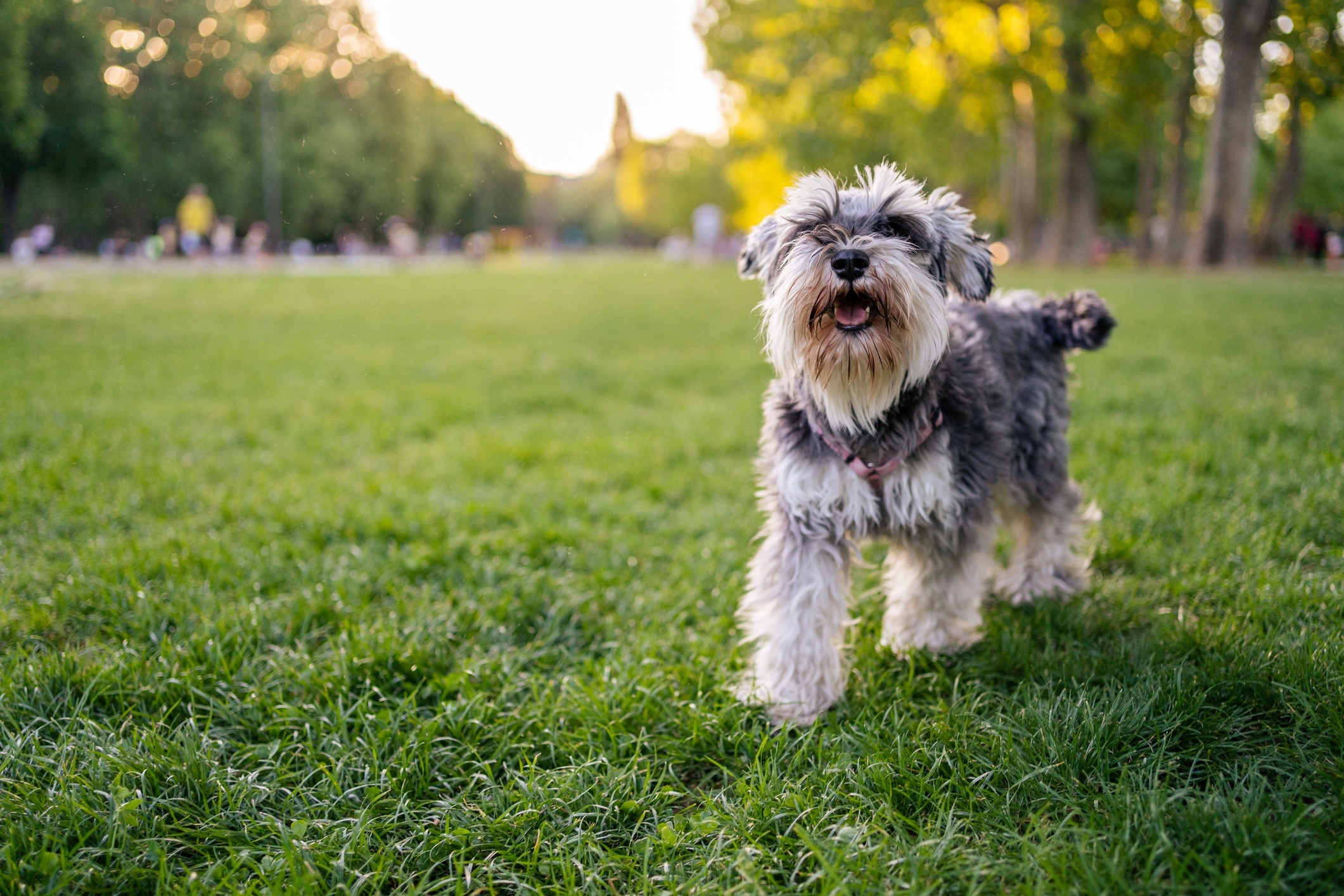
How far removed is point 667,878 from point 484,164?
23.3 metres

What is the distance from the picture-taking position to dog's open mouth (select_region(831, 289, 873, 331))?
311cm

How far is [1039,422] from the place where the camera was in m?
4.00

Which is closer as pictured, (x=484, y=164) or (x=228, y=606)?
(x=228, y=606)

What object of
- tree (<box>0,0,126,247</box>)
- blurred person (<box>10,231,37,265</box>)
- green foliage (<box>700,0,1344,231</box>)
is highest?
green foliage (<box>700,0,1344,231</box>)

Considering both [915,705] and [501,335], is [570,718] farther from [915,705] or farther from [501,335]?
[501,335]

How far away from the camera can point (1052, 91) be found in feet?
78.2

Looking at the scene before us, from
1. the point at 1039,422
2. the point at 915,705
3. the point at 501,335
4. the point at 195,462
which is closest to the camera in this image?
the point at 915,705

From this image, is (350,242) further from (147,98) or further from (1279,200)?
(147,98)

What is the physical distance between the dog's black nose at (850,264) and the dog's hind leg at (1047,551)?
1744 millimetres

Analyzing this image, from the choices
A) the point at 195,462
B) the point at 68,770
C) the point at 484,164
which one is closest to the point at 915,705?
the point at 68,770

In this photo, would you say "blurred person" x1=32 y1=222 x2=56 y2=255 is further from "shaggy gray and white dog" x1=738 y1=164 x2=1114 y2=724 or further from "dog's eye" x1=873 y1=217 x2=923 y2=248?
"dog's eye" x1=873 y1=217 x2=923 y2=248

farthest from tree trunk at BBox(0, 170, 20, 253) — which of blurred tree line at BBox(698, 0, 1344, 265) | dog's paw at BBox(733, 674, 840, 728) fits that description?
blurred tree line at BBox(698, 0, 1344, 265)

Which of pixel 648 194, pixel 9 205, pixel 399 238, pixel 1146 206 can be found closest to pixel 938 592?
pixel 9 205

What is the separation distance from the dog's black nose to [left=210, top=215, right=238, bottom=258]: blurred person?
32.5m
